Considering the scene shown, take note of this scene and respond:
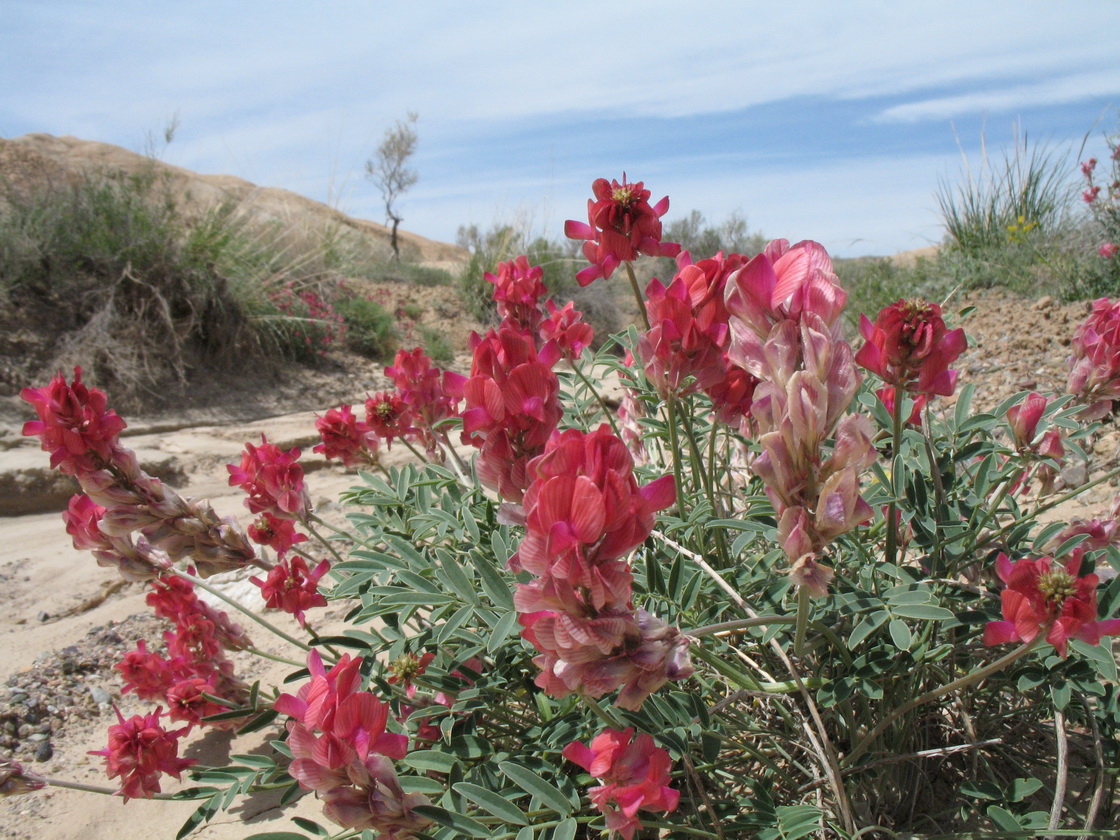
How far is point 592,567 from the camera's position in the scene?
2.31 feet

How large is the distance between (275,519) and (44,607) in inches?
87.3

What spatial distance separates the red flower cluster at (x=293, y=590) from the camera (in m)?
1.83

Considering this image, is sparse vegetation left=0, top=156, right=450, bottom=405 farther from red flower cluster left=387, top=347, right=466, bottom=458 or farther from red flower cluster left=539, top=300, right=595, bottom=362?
red flower cluster left=539, top=300, right=595, bottom=362

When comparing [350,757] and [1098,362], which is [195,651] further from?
[1098,362]

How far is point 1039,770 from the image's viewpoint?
59.0 inches

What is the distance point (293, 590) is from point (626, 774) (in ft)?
3.75

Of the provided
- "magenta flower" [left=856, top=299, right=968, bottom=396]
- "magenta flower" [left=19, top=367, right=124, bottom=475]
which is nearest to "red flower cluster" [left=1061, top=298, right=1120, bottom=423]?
"magenta flower" [left=856, top=299, right=968, bottom=396]

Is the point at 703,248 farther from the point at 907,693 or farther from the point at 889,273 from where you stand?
the point at 907,693

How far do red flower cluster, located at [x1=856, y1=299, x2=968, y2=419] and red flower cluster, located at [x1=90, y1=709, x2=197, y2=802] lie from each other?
179 cm

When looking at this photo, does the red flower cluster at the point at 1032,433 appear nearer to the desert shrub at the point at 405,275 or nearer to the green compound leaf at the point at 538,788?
the green compound leaf at the point at 538,788

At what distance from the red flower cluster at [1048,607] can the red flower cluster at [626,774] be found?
0.49 meters

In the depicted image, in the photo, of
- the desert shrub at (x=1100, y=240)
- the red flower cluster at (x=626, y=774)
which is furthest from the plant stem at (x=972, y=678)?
the desert shrub at (x=1100, y=240)

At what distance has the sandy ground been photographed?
2043 millimetres

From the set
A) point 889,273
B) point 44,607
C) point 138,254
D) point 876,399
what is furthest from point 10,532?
point 889,273
